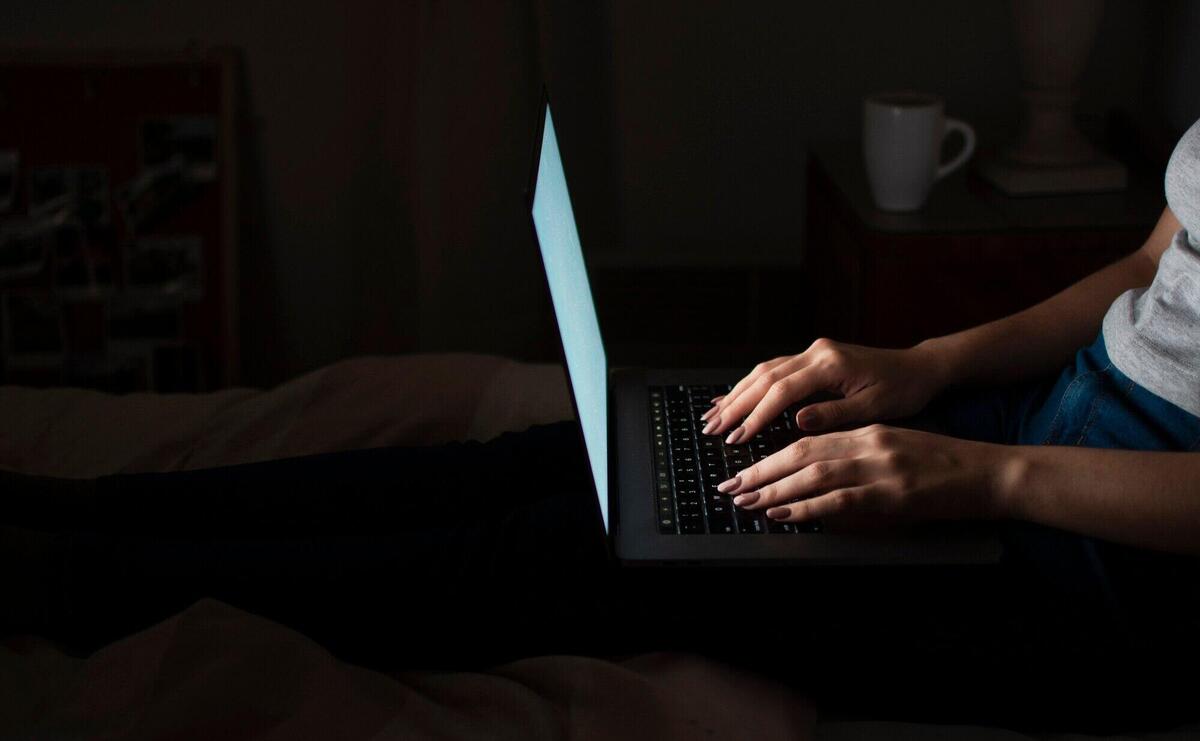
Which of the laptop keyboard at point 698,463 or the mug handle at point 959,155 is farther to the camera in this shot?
the mug handle at point 959,155

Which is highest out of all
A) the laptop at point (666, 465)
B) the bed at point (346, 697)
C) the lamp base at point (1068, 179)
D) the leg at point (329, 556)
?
the lamp base at point (1068, 179)

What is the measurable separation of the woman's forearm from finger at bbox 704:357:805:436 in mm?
234

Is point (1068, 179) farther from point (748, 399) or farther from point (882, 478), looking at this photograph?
point (882, 478)

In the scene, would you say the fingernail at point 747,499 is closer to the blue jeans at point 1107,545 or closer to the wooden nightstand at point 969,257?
the blue jeans at point 1107,545

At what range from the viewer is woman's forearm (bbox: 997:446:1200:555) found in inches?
35.2

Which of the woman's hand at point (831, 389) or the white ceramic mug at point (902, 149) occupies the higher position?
the white ceramic mug at point (902, 149)

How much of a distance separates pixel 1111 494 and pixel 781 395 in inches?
11.4

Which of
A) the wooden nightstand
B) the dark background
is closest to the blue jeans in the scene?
the wooden nightstand

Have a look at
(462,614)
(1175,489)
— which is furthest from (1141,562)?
(462,614)

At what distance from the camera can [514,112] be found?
2141 millimetres

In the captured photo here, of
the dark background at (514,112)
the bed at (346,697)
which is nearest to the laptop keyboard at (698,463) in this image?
the bed at (346,697)

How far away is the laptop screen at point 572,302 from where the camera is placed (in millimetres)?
932

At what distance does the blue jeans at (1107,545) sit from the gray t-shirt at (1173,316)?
0.02 meters

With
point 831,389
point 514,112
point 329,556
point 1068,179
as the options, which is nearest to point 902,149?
point 1068,179
